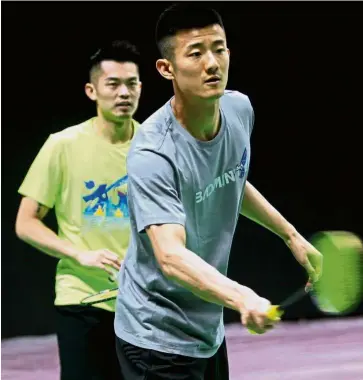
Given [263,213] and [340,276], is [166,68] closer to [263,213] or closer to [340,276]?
[263,213]

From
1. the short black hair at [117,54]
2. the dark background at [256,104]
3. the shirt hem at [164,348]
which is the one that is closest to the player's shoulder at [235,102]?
the shirt hem at [164,348]

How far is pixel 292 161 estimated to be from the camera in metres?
6.17

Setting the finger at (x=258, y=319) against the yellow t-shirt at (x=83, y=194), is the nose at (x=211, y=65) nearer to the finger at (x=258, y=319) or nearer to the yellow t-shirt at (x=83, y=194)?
the finger at (x=258, y=319)

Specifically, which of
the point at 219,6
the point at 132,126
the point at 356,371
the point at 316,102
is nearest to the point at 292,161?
the point at 316,102

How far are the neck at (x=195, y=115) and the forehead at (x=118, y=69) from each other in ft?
4.21

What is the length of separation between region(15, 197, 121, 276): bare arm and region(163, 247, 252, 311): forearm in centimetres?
108

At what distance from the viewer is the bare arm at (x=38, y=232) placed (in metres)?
3.58

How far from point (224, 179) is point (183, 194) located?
0.15m

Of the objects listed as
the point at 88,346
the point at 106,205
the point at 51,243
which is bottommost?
the point at 88,346

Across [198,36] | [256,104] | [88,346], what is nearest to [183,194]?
[198,36]

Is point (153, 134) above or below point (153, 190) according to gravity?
above

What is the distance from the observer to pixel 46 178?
11.9 ft

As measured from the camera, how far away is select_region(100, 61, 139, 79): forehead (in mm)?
3840

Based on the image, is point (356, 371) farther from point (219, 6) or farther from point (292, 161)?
point (219, 6)
